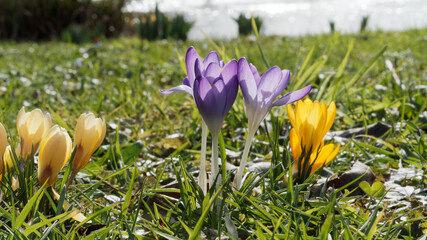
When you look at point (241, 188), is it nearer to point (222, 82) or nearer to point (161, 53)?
point (222, 82)

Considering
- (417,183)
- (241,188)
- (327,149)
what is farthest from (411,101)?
(241,188)

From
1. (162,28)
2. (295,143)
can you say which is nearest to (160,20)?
(162,28)

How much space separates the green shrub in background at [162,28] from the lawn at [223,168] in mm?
3156

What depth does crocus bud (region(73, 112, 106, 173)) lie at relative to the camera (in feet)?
4.04

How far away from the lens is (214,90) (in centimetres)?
107

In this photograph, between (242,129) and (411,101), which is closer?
(242,129)

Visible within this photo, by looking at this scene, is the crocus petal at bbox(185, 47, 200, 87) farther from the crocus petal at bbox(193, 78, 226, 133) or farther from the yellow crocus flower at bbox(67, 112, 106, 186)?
the yellow crocus flower at bbox(67, 112, 106, 186)

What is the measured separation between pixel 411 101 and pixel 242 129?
3.10 ft

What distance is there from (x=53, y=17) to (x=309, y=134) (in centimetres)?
935

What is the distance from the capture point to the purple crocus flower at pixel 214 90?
1064mm

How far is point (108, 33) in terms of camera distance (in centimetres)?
1004

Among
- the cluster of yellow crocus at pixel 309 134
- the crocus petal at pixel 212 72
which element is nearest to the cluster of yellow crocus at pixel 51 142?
the crocus petal at pixel 212 72

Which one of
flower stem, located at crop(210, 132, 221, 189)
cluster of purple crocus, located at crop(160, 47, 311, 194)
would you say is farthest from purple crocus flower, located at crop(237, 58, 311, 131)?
flower stem, located at crop(210, 132, 221, 189)

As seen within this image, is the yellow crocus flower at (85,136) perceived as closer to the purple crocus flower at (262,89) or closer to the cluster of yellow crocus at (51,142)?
the cluster of yellow crocus at (51,142)
